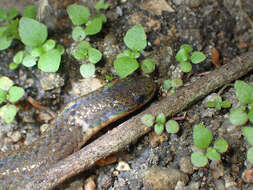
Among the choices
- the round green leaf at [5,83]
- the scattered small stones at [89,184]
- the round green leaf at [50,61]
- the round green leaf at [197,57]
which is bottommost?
the scattered small stones at [89,184]

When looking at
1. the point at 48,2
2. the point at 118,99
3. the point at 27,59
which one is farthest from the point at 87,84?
the point at 48,2

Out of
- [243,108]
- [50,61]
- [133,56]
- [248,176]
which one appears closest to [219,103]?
[243,108]

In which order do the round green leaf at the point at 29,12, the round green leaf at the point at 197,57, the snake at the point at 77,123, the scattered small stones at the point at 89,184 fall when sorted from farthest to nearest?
the round green leaf at the point at 29,12 < the round green leaf at the point at 197,57 < the snake at the point at 77,123 < the scattered small stones at the point at 89,184

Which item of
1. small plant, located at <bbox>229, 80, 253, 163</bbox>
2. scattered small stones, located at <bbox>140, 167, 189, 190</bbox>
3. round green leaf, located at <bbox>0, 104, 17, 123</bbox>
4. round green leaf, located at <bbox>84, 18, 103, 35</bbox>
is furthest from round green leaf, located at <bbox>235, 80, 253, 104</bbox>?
round green leaf, located at <bbox>0, 104, 17, 123</bbox>

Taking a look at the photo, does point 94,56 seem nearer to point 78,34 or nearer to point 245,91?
point 78,34

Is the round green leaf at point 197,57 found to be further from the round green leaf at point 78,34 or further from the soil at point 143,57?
the round green leaf at point 78,34

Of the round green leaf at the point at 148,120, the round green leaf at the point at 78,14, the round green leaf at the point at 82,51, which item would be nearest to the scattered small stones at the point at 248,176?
the round green leaf at the point at 148,120

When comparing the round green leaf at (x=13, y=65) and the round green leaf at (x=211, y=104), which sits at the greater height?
the round green leaf at (x=211, y=104)
